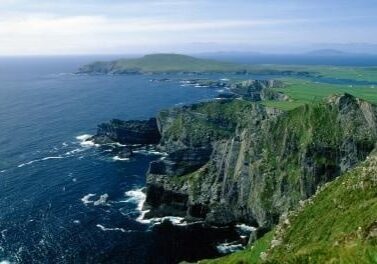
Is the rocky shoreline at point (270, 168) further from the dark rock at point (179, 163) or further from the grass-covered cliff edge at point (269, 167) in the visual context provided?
the dark rock at point (179, 163)

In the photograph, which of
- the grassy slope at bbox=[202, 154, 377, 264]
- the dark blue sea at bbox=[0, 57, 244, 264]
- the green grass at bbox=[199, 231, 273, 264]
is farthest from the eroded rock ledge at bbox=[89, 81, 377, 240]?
the grassy slope at bbox=[202, 154, 377, 264]

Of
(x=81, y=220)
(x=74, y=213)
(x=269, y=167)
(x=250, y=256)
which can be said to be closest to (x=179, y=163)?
(x=269, y=167)

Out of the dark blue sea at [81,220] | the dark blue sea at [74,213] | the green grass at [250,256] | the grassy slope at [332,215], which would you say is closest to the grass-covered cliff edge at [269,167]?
the dark blue sea at [81,220]

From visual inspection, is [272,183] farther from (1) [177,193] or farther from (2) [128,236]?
(2) [128,236]

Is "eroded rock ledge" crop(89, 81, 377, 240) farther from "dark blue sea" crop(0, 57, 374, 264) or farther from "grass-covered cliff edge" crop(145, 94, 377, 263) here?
"dark blue sea" crop(0, 57, 374, 264)

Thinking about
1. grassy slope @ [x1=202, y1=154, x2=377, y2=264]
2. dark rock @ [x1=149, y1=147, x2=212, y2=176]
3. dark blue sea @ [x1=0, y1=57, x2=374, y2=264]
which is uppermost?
grassy slope @ [x1=202, y1=154, x2=377, y2=264]

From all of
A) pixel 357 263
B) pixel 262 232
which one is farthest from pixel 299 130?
pixel 357 263

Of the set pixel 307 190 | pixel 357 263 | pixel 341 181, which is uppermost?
pixel 357 263

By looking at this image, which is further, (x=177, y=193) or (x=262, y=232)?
(x=177, y=193)

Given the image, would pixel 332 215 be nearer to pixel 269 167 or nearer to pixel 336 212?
pixel 336 212
